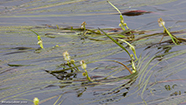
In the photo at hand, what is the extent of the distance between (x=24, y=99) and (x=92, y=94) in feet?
1.26

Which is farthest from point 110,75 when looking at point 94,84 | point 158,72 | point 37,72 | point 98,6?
point 98,6

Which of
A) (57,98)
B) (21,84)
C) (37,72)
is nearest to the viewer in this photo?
(57,98)

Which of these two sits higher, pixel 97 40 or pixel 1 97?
pixel 97 40

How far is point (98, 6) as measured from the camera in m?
2.93

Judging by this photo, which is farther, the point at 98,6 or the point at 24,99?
the point at 98,6

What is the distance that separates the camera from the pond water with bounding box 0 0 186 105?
4.37 feet

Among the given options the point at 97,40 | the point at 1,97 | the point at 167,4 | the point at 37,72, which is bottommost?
the point at 1,97

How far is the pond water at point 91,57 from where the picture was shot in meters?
1.33

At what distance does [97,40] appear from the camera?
2.05m

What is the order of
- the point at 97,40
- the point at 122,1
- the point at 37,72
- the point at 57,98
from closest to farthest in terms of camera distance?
the point at 57,98, the point at 37,72, the point at 97,40, the point at 122,1

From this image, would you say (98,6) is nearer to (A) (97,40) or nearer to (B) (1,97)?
(A) (97,40)

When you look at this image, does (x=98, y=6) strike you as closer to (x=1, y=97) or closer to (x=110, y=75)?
(x=110, y=75)

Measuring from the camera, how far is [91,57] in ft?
5.80

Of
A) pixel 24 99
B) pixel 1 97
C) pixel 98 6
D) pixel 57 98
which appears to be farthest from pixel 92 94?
pixel 98 6
